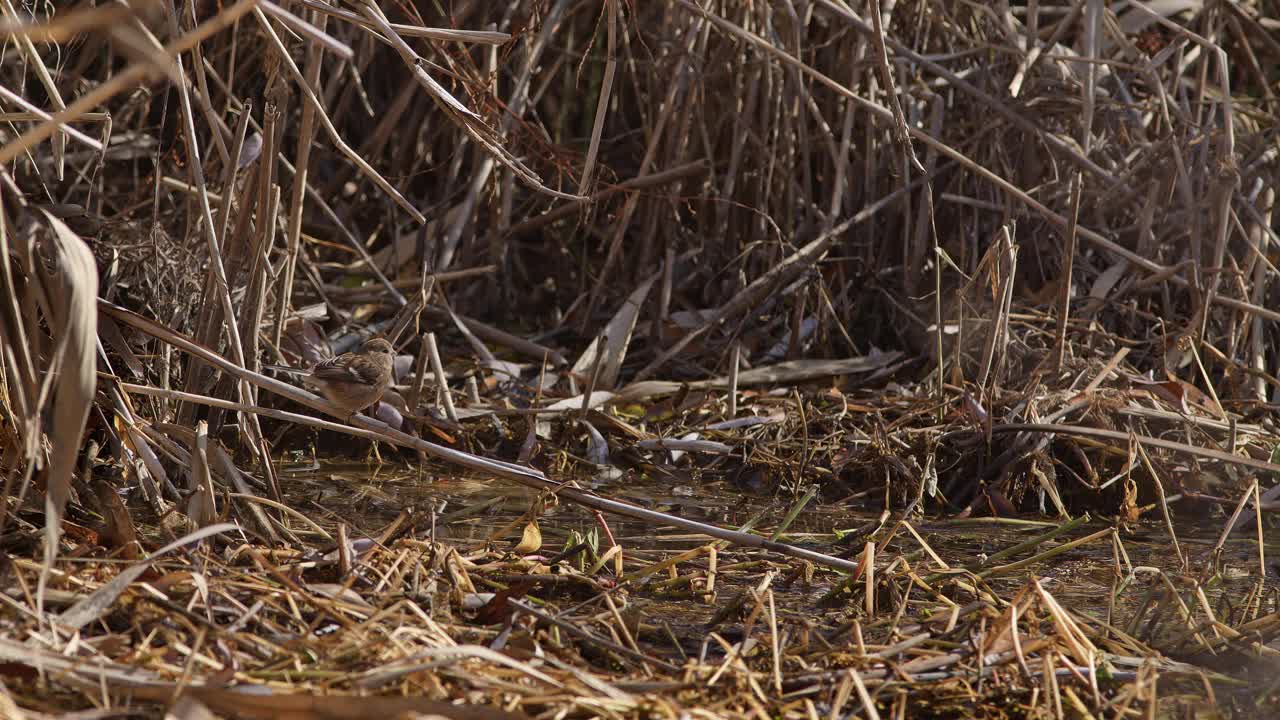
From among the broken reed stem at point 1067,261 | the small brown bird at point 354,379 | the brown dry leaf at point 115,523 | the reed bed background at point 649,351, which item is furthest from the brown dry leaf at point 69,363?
the broken reed stem at point 1067,261

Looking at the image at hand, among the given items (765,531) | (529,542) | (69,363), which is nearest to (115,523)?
(69,363)

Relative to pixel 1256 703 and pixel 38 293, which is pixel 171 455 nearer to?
pixel 38 293

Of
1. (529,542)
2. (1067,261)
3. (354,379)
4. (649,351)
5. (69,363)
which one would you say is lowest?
(649,351)

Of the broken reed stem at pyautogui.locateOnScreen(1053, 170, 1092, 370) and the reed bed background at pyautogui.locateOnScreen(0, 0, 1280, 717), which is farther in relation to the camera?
the broken reed stem at pyautogui.locateOnScreen(1053, 170, 1092, 370)

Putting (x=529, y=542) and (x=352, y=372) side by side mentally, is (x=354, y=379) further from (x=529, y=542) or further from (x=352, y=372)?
(x=529, y=542)

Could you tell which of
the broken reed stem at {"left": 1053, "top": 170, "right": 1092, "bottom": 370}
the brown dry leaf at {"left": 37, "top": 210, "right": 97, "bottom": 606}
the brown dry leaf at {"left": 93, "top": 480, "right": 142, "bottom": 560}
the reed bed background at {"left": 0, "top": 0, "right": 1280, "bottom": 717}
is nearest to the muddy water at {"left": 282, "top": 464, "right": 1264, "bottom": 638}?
the reed bed background at {"left": 0, "top": 0, "right": 1280, "bottom": 717}

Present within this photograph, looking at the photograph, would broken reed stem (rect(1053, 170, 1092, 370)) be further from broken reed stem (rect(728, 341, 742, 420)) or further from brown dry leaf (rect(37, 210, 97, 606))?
brown dry leaf (rect(37, 210, 97, 606))

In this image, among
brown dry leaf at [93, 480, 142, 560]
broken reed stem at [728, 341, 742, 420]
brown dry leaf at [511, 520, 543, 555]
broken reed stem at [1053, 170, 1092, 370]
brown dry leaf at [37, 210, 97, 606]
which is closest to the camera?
brown dry leaf at [37, 210, 97, 606]

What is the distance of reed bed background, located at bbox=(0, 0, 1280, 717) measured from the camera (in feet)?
7.48

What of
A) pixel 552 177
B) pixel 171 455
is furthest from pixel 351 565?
pixel 552 177

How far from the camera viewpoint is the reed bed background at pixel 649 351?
2279 millimetres

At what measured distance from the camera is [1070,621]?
2609mm

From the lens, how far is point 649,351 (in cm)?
512

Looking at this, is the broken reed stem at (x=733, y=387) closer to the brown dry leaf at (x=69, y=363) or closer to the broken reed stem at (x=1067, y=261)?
the broken reed stem at (x=1067, y=261)
